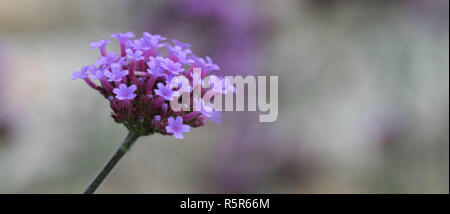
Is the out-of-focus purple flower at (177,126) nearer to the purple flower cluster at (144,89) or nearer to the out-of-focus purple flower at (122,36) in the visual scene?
the purple flower cluster at (144,89)

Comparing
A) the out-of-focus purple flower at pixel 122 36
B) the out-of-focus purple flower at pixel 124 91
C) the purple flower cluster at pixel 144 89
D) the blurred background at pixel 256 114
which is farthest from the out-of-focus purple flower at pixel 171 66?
the blurred background at pixel 256 114

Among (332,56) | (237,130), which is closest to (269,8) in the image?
(332,56)

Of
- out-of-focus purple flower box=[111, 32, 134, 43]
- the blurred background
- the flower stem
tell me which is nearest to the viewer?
the flower stem

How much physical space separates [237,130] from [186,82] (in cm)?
331

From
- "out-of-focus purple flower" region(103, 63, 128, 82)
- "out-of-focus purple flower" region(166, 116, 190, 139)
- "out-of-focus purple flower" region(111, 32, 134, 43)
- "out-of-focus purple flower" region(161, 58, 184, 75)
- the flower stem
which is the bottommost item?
the flower stem

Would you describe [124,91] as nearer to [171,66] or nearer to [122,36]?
[171,66]

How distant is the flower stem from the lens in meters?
1.91

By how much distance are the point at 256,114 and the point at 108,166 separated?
3491 millimetres

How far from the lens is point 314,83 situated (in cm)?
589

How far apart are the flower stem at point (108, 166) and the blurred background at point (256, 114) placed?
240cm

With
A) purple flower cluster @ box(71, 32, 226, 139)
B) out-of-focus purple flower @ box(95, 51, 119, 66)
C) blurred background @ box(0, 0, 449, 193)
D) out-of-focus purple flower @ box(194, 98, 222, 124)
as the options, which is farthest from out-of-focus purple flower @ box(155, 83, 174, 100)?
blurred background @ box(0, 0, 449, 193)

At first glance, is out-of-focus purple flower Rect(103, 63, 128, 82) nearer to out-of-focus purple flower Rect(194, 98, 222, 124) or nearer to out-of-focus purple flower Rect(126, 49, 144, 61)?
out-of-focus purple flower Rect(126, 49, 144, 61)

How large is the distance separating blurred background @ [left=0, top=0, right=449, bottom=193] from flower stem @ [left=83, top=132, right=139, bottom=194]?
2.40 metres

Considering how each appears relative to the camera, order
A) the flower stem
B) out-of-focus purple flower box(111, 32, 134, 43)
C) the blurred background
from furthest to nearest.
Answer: the blurred background, out-of-focus purple flower box(111, 32, 134, 43), the flower stem
